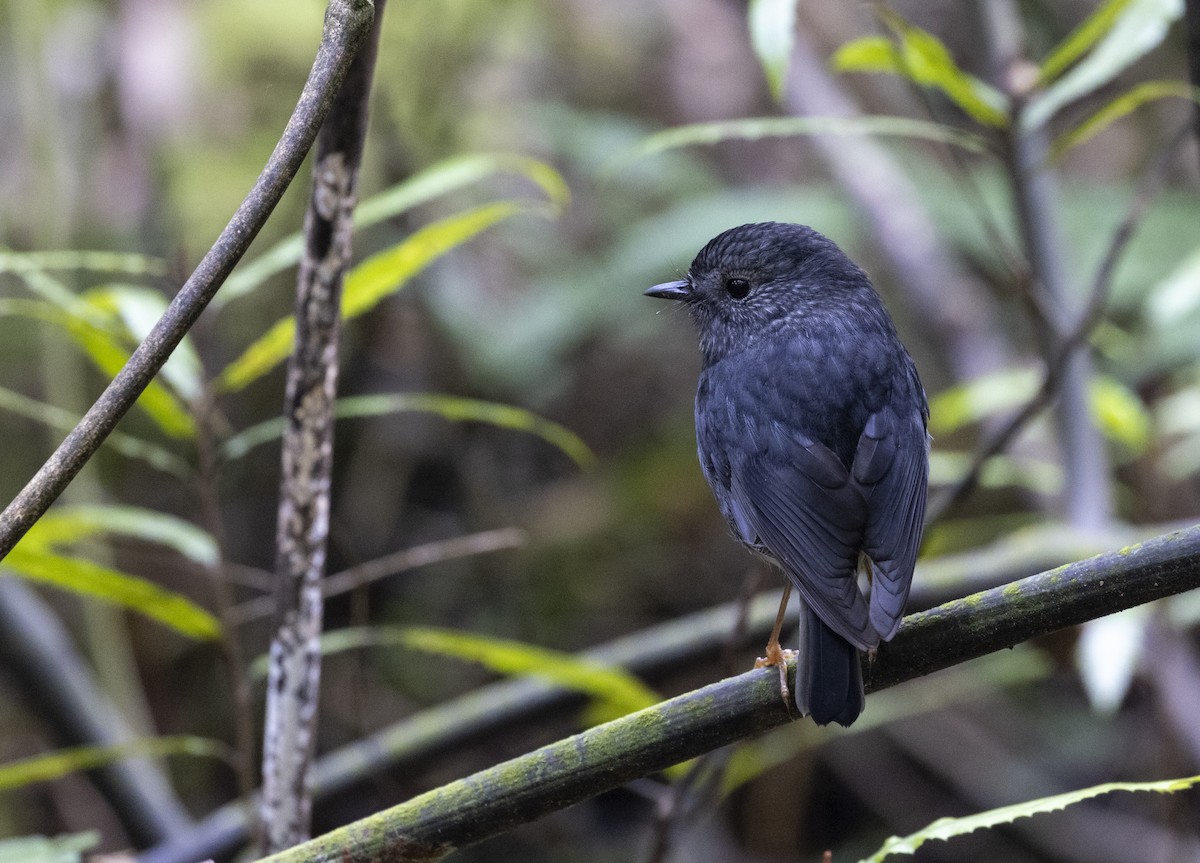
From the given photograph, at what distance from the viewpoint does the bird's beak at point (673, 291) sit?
237cm

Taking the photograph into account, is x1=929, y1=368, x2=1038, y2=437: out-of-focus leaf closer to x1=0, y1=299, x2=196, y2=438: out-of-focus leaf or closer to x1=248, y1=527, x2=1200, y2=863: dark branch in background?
x1=248, y1=527, x2=1200, y2=863: dark branch in background

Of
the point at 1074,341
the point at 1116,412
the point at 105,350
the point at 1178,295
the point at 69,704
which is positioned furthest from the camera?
the point at 1116,412

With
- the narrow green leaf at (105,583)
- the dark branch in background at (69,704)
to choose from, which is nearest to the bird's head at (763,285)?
the narrow green leaf at (105,583)

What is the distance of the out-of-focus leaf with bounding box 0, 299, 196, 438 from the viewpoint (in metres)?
1.76

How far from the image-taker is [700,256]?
7.84 ft

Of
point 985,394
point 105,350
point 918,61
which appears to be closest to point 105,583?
point 105,350

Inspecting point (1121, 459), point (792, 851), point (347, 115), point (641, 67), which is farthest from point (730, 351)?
point (641, 67)

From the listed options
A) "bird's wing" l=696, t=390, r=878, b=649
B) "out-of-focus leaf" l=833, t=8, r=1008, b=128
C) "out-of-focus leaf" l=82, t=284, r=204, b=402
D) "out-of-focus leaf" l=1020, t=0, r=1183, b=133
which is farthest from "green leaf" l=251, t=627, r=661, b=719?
"out-of-focus leaf" l=1020, t=0, r=1183, b=133

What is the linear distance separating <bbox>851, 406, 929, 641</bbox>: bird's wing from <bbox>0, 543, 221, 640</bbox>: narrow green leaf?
1101mm

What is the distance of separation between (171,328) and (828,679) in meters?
0.95

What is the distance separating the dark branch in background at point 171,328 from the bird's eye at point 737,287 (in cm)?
136

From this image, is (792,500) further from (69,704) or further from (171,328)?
(69,704)

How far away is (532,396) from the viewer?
225 inches

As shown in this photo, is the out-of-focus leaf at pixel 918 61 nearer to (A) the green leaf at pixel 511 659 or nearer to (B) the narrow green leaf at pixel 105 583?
(A) the green leaf at pixel 511 659
